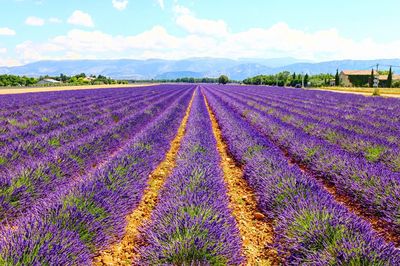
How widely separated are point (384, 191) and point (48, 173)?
214 inches

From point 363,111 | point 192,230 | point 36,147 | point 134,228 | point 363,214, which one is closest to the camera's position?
point 192,230

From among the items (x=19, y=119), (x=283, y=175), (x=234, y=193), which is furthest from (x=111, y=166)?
(x=19, y=119)

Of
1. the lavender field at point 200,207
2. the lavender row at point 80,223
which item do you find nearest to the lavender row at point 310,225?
the lavender field at point 200,207

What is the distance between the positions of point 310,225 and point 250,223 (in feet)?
3.85

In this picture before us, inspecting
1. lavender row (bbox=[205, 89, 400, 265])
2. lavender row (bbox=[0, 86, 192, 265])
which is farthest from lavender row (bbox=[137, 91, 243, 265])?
lavender row (bbox=[205, 89, 400, 265])

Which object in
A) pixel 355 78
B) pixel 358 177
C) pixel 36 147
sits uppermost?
pixel 355 78

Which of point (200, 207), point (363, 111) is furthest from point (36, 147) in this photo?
point (363, 111)

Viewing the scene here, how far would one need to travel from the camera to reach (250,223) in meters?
4.46

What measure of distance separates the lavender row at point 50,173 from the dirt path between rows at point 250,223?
2801mm

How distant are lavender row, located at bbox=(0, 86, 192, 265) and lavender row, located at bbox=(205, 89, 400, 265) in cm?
196

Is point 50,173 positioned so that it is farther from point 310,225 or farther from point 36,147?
point 310,225

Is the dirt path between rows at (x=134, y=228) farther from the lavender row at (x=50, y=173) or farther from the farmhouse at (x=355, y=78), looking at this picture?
the farmhouse at (x=355, y=78)

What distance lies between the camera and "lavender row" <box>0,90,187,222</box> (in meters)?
4.44

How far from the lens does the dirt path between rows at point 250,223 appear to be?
3555 mm
